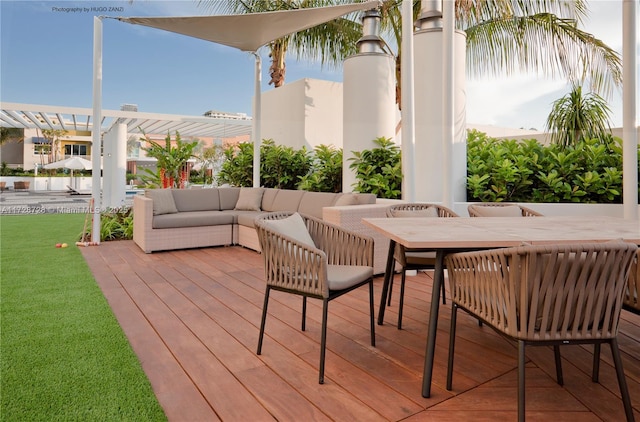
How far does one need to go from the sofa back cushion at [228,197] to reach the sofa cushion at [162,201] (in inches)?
30.8

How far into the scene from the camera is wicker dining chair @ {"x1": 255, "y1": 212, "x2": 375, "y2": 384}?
7.14 ft

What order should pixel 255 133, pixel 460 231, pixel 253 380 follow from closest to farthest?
pixel 253 380 → pixel 460 231 → pixel 255 133

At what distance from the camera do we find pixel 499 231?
220 centimetres

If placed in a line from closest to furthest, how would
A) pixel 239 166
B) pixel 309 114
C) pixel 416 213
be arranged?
pixel 416 213
pixel 239 166
pixel 309 114

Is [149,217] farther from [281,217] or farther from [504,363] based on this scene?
[504,363]

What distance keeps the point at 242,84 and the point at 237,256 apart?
13652 millimetres

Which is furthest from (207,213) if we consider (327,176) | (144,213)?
(327,176)

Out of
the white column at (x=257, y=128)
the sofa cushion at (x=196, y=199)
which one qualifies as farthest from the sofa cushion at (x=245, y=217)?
the white column at (x=257, y=128)

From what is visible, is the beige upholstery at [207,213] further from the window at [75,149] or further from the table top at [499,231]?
the window at [75,149]

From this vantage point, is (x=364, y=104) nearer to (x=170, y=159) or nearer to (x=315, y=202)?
(x=315, y=202)

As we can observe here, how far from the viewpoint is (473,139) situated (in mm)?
5441

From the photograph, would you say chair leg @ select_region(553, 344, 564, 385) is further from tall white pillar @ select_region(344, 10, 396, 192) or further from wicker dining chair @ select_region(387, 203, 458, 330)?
tall white pillar @ select_region(344, 10, 396, 192)

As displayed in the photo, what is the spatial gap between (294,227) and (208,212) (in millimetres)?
3801

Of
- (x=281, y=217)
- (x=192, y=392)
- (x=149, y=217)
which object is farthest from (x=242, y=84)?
(x=192, y=392)
